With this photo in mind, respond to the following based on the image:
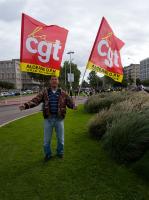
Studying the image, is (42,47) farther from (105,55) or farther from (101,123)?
(101,123)

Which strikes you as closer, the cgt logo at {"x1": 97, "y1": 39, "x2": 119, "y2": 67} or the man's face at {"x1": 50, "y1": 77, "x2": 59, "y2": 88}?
the man's face at {"x1": 50, "y1": 77, "x2": 59, "y2": 88}

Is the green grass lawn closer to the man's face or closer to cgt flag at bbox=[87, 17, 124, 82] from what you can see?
the man's face

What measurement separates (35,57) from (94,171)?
14.5 ft

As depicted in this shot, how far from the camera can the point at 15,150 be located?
7.73 metres

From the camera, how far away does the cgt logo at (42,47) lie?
9.17 metres

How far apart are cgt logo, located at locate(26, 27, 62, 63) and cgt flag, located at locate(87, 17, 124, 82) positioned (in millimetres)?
1006

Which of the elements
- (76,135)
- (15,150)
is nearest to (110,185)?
(15,150)

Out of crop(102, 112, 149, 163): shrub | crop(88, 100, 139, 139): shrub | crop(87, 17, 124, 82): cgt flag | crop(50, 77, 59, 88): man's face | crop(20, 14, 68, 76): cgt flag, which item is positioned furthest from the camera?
crop(87, 17, 124, 82): cgt flag

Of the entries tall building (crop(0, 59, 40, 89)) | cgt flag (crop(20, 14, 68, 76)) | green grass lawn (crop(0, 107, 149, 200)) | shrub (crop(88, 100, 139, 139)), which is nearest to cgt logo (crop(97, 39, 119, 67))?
cgt flag (crop(20, 14, 68, 76))

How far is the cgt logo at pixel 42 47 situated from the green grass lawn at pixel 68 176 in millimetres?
2633

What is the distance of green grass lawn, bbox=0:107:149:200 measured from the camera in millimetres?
4871

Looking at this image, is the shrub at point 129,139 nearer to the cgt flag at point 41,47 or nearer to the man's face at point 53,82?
the man's face at point 53,82

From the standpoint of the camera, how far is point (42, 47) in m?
9.31

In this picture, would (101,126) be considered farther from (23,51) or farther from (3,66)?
(3,66)
